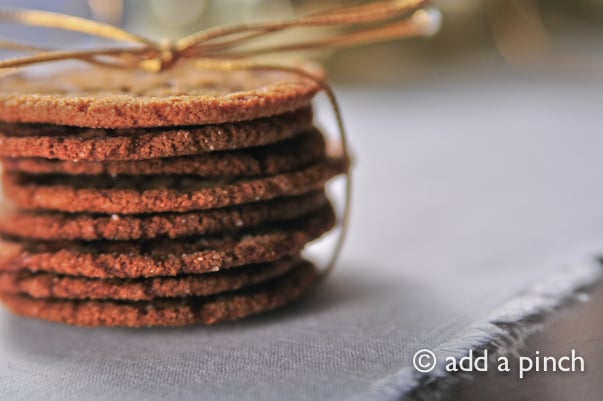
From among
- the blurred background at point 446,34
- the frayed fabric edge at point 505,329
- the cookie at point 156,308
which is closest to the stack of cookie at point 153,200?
the cookie at point 156,308

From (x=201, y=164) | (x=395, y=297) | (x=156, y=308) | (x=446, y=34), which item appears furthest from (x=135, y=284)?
(x=446, y=34)

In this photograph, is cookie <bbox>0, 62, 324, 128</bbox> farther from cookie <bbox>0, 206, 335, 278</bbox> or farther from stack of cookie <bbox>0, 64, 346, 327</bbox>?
cookie <bbox>0, 206, 335, 278</bbox>

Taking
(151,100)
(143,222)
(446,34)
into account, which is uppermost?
(446,34)

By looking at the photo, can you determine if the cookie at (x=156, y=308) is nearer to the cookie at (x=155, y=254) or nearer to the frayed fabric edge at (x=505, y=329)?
the cookie at (x=155, y=254)

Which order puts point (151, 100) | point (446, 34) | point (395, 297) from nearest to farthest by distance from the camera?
point (151, 100) → point (395, 297) → point (446, 34)

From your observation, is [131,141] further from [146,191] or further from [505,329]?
[505,329]

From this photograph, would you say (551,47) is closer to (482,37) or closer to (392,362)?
(482,37)

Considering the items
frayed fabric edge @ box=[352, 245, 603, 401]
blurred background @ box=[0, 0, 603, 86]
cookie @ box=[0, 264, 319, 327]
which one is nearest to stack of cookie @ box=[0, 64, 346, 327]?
cookie @ box=[0, 264, 319, 327]
